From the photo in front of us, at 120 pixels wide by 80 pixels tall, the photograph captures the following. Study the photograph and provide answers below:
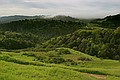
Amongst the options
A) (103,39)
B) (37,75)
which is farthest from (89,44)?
(37,75)

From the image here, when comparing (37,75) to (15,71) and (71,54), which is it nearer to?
(15,71)

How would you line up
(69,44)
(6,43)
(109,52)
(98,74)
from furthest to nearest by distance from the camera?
(6,43), (69,44), (109,52), (98,74)

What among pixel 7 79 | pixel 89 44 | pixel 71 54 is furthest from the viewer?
pixel 89 44

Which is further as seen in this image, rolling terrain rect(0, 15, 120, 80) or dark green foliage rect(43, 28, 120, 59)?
dark green foliage rect(43, 28, 120, 59)

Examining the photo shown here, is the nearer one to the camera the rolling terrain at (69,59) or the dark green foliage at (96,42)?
the rolling terrain at (69,59)

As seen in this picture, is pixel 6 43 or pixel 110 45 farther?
pixel 6 43

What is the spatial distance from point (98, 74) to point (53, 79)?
12761 millimetres

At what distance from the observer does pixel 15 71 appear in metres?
29.6

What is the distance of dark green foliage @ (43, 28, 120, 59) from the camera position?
125575mm

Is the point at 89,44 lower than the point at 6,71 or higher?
lower

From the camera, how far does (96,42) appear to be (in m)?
142

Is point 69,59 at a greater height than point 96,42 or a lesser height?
greater

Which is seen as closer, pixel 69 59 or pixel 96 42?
pixel 69 59

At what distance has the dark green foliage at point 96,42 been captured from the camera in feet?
412
